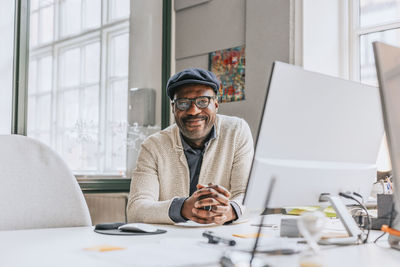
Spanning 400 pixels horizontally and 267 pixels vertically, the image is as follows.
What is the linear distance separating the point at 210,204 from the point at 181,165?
0.51 meters

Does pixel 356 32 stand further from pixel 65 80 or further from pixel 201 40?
pixel 65 80

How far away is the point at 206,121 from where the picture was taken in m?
2.09

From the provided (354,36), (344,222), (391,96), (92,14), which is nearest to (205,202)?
(344,222)

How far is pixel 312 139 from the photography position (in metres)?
1.09

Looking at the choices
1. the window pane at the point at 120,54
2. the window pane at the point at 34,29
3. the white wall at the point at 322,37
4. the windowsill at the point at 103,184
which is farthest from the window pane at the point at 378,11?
the window pane at the point at 34,29

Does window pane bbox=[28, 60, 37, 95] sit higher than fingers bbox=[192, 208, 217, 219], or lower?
higher

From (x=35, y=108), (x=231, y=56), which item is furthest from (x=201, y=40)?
(x=35, y=108)

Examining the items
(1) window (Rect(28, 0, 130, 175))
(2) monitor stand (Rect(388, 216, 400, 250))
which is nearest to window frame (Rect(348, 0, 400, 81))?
(1) window (Rect(28, 0, 130, 175))

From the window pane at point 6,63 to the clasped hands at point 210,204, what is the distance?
1.78m

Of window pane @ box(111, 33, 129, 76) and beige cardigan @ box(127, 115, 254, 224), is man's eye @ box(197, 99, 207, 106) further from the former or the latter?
window pane @ box(111, 33, 129, 76)

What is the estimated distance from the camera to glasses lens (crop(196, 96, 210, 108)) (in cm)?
205

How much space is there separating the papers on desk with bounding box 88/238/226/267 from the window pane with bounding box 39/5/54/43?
2.30 m

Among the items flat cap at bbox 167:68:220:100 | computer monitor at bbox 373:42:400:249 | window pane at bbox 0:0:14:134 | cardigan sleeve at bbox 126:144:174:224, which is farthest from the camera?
window pane at bbox 0:0:14:134

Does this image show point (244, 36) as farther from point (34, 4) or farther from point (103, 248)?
point (103, 248)
